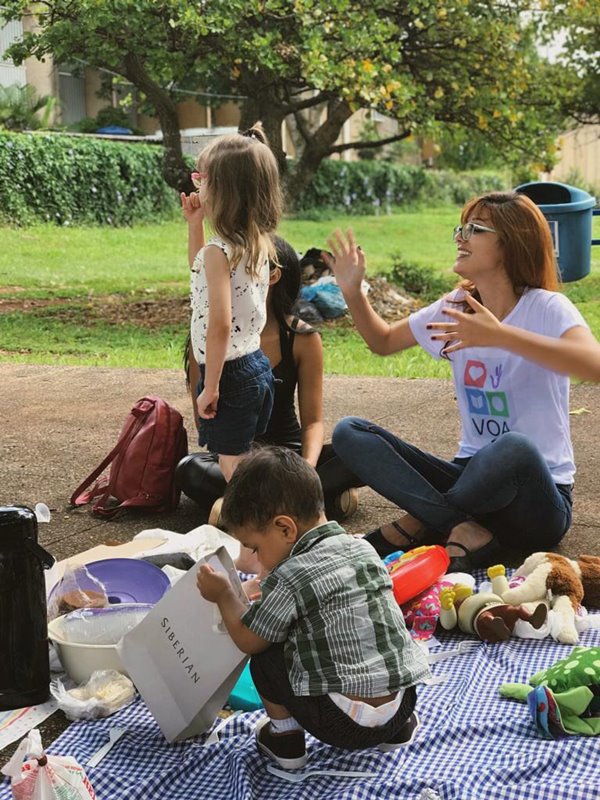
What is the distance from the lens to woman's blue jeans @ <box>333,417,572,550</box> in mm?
3604

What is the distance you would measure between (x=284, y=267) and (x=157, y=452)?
0.95 meters

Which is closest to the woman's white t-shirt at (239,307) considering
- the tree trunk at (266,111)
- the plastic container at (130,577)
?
the plastic container at (130,577)

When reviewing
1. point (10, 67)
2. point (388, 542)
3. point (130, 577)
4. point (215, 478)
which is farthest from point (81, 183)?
point (130, 577)

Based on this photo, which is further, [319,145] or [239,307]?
[319,145]

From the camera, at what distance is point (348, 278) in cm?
388

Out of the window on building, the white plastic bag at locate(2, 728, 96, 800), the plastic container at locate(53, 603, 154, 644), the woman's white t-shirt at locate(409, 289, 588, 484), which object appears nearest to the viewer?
the white plastic bag at locate(2, 728, 96, 800)

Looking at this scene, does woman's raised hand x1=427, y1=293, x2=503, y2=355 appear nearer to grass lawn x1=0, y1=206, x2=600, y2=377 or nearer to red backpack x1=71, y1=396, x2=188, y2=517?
red backpack x1=71, y1=396, x2=188, y2=517

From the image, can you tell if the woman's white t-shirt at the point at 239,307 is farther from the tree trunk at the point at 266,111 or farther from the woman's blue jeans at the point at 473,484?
the tree trunk at the point at 266,111

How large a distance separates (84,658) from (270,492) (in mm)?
801

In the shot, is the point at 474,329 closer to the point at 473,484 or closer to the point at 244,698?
the point at 473,484

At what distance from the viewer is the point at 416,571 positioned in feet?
10.9

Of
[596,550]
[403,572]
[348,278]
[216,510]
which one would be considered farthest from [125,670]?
[596,550]

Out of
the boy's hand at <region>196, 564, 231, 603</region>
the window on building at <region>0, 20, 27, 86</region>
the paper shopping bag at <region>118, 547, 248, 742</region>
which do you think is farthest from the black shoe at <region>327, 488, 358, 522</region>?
the window on building at <region>0, 20, 27, 86</region>

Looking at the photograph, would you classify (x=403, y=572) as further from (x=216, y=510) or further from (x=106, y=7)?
(x=106, y=7)
